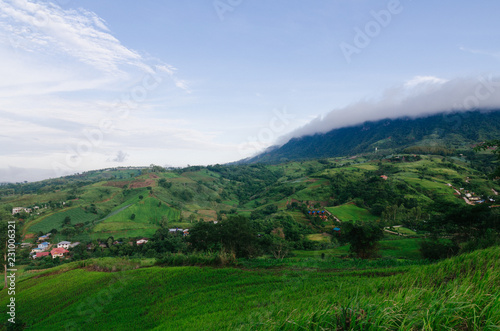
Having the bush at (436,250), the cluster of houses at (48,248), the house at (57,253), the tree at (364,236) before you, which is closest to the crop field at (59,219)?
the cluster of houses at (48,248)

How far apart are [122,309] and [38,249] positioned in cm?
7383

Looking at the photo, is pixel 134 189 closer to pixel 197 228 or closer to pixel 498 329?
pixel 197 228

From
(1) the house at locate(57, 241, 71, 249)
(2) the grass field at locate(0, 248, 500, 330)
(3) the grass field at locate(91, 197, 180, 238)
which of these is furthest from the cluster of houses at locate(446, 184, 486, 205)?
(1) the house at locate(57, 241, 71, 249)

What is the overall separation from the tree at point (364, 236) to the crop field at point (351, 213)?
42286mm

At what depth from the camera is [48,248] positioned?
216 ft

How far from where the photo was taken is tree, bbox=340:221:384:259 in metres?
26.4

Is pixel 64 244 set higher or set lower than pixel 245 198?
higher

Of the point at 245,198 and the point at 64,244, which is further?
the point at 245,198

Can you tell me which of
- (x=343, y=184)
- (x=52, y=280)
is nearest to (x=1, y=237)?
(x=52, y=280)

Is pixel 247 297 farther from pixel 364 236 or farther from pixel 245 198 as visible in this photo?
pixel 245 198

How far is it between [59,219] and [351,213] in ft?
365

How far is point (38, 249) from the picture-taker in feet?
211

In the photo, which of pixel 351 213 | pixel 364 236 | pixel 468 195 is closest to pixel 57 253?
pixel 364 236

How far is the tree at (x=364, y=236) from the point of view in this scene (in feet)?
86.6
